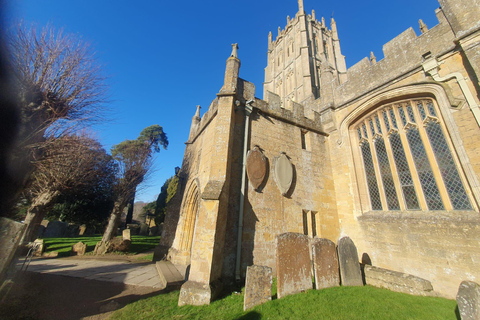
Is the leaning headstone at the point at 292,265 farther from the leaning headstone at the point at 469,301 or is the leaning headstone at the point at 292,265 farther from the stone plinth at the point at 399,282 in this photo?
the leaning headstone at the point at 469,301

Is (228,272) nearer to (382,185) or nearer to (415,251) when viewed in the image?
(415,251)

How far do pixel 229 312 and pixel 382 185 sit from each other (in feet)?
22.4

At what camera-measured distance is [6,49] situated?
3.91m

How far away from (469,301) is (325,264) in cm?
255

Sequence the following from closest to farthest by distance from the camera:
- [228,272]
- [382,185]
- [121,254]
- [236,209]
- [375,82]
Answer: [228,272], [236,209], [382,185], [375,82], [121,254]

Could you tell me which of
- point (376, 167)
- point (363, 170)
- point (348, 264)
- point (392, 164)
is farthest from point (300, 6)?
point (348, 264)

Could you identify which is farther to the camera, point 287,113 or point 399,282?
point 287,113

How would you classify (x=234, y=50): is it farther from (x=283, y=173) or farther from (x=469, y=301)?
(x=469, y=301)

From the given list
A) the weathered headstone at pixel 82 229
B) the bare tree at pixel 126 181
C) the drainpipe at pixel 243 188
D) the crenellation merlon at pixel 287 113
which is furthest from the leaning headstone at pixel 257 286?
the weathered headstone at pixel 82 229

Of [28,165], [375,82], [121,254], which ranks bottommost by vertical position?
[121,254]

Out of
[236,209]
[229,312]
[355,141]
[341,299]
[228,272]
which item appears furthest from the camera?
[355,141]

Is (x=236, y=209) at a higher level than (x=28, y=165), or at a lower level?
lower

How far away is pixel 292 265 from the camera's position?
15.4 ft

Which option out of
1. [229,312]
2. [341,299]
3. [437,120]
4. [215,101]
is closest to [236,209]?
[229,312]
